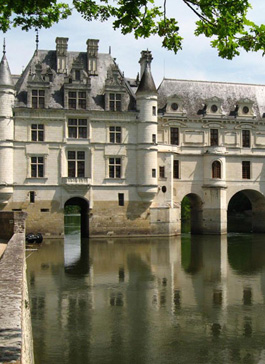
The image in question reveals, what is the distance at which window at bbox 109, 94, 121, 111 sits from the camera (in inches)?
1623

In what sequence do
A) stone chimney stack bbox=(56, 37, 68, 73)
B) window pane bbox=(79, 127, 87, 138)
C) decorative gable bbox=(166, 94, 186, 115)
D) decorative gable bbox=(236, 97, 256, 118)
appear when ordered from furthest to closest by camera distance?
decorative gable bbox=(236, 97, 256, 118) < decorative gable bbox=(166, 94, 186, 115) < stone chimney stack bbox=(56, 37, 68, 73) < window pane bbox=(79, 127, 87, 138)

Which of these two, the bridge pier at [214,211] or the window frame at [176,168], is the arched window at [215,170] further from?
the window frame at [176,168]

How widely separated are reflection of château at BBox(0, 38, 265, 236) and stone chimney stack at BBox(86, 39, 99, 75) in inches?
3.2

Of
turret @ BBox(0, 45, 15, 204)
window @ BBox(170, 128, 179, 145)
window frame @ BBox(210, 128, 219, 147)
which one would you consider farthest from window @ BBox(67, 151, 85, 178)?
window frame @ BBox(210, 128, 219, 147)

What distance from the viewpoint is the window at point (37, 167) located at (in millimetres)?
39562

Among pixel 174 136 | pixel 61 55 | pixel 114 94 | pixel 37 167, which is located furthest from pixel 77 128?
pixel 174 136

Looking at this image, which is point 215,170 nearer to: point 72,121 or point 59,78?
point 72,121

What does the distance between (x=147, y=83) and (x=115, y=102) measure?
299 cm

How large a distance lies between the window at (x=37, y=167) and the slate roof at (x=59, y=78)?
4185 mm

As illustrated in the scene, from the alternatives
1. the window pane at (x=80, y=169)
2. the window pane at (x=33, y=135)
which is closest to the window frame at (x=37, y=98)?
the window pane at (x=33, y=135)

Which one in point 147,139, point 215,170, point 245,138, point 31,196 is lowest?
point 31,196

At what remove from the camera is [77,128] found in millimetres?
40469

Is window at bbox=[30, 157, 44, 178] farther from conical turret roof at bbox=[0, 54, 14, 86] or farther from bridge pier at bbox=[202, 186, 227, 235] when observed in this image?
bridge pier at bbox=[202, 186, 227, 235]

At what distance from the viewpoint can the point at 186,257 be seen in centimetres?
3089
